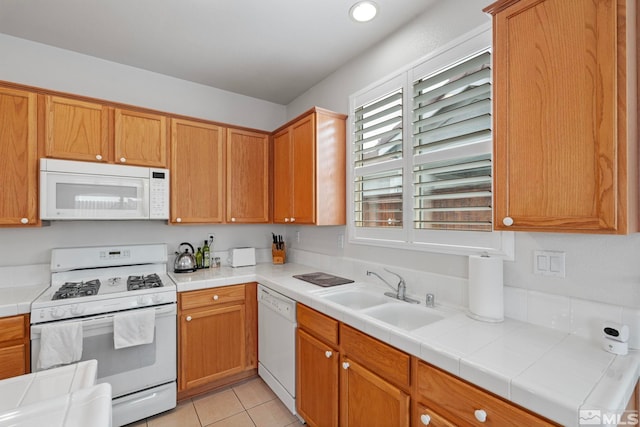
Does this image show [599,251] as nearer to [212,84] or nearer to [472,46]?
[472,46]

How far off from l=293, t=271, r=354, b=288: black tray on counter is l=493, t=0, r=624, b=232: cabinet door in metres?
1.24

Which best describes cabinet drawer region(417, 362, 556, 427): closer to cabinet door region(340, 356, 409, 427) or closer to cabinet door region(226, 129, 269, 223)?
cabinet door region(340, 356, 409, 427)

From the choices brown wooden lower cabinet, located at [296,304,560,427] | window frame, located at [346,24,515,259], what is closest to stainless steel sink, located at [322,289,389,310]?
brown wooden lower cabinet, located at [296,304,560,427]

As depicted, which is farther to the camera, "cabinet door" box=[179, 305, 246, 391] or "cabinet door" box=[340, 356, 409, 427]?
"cabinet door" box=[179, 305, 246, 391]

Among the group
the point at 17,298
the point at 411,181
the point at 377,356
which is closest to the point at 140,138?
the point at 17,298

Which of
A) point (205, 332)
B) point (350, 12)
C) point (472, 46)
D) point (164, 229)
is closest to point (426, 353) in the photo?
point (472, 46)

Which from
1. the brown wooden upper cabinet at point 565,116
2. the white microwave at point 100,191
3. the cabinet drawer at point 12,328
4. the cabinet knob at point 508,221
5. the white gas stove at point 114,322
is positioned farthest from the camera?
the white microwave at point 100,191

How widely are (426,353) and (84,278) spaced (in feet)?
8.29

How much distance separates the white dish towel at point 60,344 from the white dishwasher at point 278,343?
118cm

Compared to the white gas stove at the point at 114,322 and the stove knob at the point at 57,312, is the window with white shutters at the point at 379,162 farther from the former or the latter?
the stove knob at the point at 57,312

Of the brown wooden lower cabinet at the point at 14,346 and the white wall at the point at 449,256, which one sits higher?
the white wall at the point at 449,256

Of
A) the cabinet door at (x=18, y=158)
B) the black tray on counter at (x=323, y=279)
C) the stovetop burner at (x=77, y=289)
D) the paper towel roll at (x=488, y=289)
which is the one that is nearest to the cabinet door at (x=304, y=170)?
the black tray on counter at (x=323, y=279)

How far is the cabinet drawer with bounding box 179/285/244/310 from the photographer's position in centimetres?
226

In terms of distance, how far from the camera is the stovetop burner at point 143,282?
7.04ft
